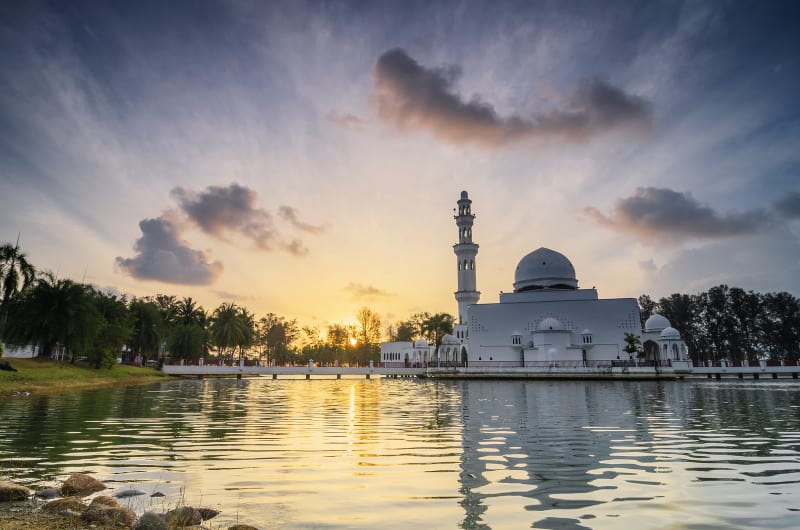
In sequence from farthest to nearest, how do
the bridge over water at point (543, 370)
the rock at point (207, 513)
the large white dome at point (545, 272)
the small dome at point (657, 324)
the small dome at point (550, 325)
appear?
the large white dome at point (545, 272) → the small dome at point (657, 324) → the small dome at point (550, 325) → the bridge over water at point (543, 370) → the rock at point (207, 513)

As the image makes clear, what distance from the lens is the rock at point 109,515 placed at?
551cm

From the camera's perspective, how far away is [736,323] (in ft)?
277

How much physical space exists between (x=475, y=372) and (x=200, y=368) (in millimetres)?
Answer: 31129

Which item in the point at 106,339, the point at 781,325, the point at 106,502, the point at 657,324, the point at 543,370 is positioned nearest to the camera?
the point at 106,502

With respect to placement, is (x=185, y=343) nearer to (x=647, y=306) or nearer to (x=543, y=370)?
(x=543, y=370)

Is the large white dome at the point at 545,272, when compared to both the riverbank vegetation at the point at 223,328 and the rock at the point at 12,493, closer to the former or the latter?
the riverbank vegetation at the point at 223,328

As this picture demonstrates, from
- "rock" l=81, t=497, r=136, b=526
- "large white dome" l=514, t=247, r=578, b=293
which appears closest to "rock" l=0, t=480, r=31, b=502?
"rock" l=81, t=497, r=136, b=526

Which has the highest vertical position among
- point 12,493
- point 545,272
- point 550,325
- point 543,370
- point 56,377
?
point 545,272

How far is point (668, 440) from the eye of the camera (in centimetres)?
1160

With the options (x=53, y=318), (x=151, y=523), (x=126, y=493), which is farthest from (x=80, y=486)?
(x=53, y=318)

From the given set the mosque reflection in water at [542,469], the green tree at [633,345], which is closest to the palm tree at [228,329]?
the green tree at [633,345]

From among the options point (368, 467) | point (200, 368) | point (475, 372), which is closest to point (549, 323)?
point (475, 372)

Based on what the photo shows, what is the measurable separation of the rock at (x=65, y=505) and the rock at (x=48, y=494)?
61cm

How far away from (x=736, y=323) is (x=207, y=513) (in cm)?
9758
